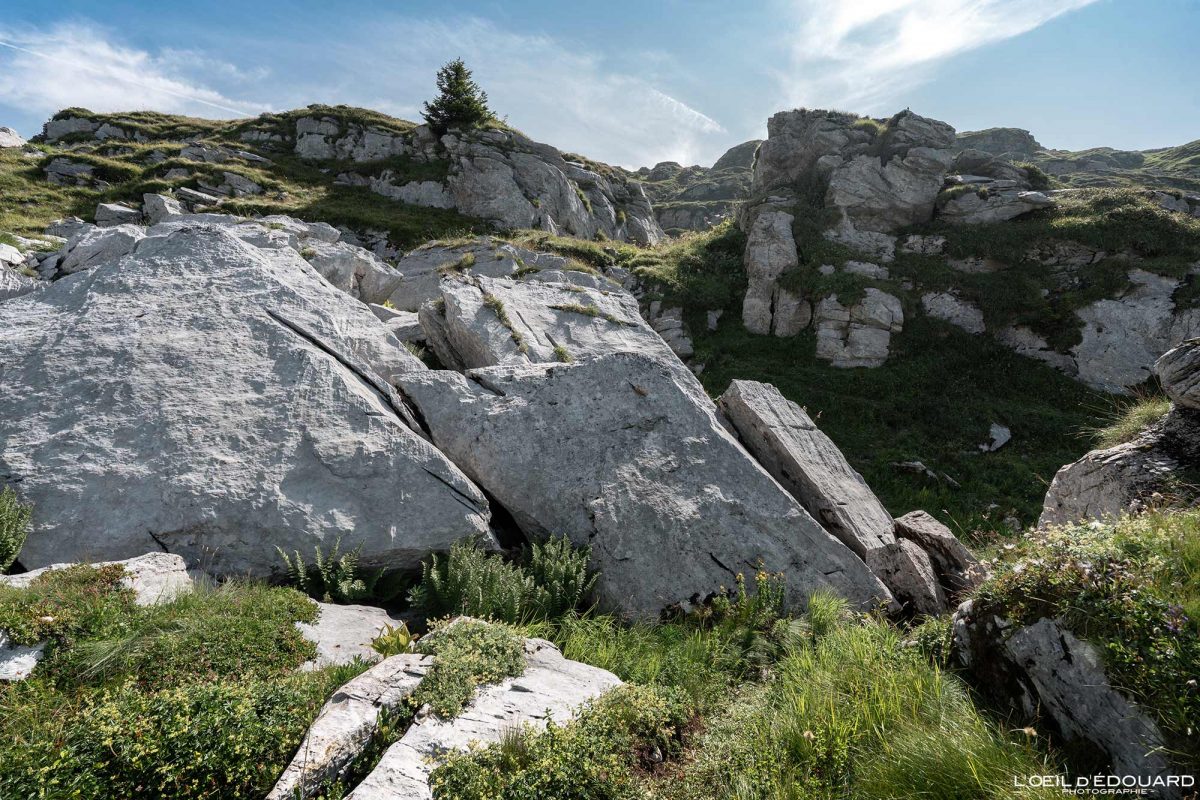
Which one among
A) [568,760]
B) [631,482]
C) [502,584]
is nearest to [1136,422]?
[631,482]

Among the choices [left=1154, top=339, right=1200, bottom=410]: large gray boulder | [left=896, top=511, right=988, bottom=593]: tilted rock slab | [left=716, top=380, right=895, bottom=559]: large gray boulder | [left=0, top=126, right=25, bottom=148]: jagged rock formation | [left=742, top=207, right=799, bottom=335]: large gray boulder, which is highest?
[left=0, top=126, right=25, bottom=148]: jagged rock formation

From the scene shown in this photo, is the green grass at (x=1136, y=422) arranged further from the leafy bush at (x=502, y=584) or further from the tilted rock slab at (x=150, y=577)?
the tilted rock slab at (x=150, y=577)

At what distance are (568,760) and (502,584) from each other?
11.2 feet

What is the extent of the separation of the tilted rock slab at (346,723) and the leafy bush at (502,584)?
1763mm

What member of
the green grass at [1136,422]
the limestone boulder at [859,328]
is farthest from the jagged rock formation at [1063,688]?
the limestone boulder at [859,328]

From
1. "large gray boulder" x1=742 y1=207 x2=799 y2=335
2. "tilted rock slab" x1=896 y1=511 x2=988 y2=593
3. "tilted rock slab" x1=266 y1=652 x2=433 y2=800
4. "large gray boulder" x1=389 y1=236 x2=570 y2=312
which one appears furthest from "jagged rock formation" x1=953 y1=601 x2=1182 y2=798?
"large gray boulder" x1=742 y1=207 x2=799 y2=335

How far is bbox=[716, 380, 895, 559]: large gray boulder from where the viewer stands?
36.8ft

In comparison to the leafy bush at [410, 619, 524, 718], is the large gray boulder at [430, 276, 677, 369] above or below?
above

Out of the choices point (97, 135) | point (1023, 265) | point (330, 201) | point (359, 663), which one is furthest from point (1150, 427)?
point (97, 135)

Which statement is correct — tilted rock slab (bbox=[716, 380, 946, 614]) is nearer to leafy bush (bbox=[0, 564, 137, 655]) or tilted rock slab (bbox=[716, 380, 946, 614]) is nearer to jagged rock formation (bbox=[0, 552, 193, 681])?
jagged rock formation (bbox=[0, 552, 193, 681])

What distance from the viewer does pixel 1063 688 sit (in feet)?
16.3

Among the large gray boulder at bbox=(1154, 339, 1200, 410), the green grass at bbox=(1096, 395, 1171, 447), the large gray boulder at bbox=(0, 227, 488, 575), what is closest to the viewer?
the large gray boulder at bbox=(0, 227, 488, 575)

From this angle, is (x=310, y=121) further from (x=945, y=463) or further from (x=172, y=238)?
(x=945, y=463)

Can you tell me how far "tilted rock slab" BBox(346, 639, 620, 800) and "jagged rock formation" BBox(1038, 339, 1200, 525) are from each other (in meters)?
9.18
